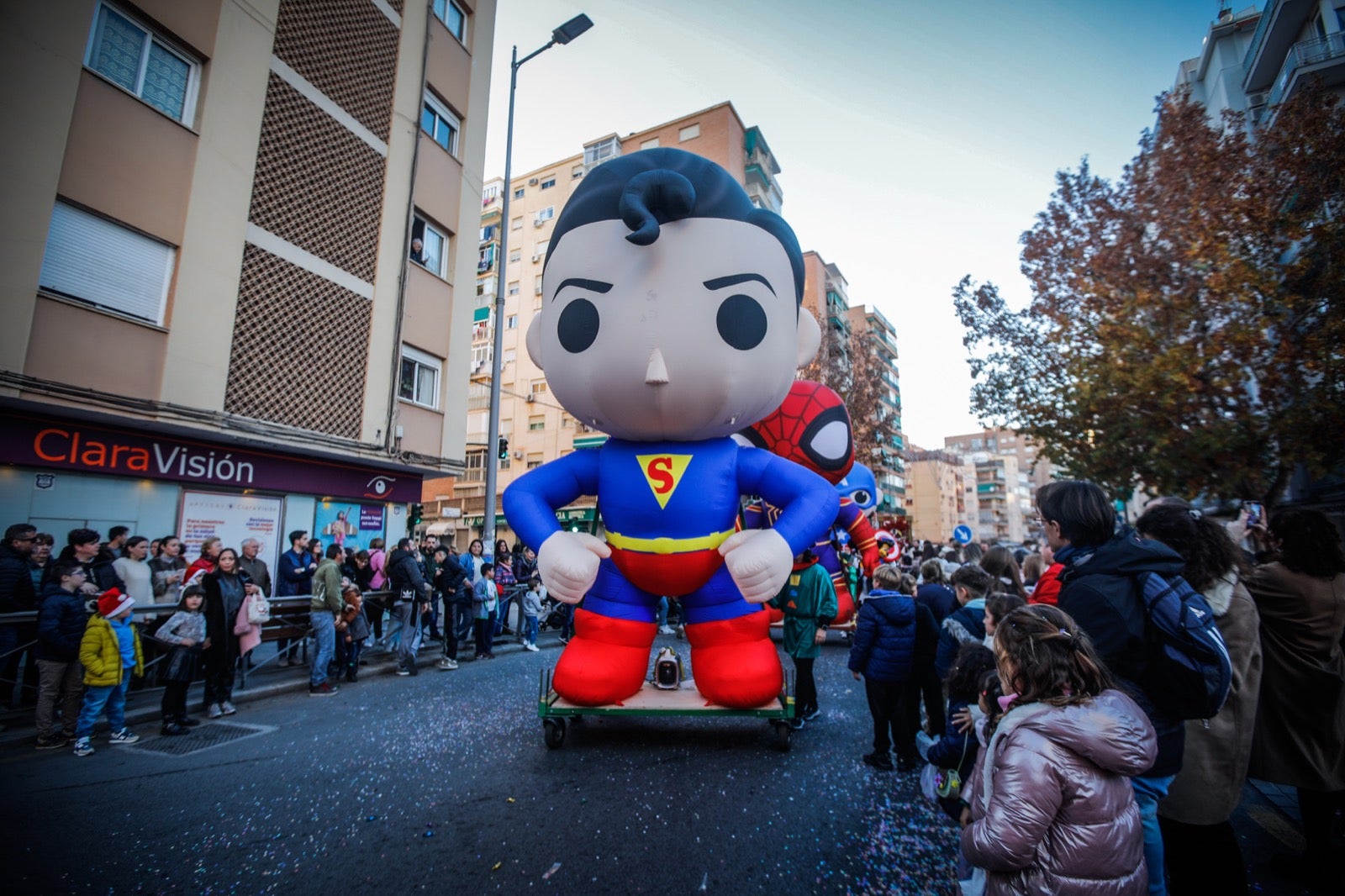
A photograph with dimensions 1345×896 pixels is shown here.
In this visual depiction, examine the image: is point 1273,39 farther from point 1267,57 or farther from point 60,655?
point 60,655

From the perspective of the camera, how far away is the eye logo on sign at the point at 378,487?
12.9 metres

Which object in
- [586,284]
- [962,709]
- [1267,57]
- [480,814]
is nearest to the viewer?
[962,709]

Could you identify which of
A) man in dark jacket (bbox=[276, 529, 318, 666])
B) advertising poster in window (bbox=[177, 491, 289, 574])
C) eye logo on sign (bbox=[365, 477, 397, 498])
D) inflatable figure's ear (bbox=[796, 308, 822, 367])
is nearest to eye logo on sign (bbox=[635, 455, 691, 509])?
inflatable figure's ear (bbox=[796, 308, 822, 367])

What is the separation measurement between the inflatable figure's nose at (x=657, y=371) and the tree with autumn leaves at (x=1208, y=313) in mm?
9087

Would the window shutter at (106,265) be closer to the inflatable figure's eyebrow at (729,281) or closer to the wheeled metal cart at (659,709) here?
the wheeled metal cart at (659,709)

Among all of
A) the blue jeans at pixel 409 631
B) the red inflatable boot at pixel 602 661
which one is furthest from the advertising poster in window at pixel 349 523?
the red inflatable boot at pixel 602 661

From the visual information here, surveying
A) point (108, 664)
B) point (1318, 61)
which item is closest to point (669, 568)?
point (108, 664)

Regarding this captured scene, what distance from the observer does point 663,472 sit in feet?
14.0

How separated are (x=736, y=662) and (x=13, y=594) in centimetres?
747

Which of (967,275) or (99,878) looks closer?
(99,878)

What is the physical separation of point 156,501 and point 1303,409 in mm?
17406

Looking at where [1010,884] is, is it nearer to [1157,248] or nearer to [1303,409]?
[1303,409]

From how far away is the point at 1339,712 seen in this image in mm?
3096

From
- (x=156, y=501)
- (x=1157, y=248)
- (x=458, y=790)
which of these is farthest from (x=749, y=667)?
(x=1157, y=248)
